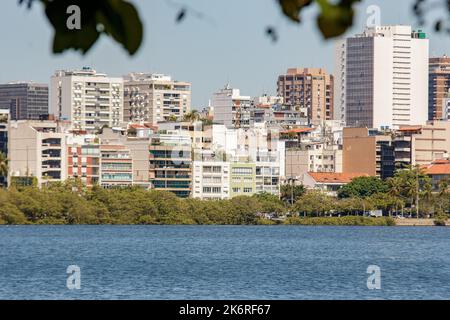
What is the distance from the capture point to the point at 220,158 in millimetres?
114250

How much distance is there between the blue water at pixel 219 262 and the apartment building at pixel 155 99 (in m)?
69.8

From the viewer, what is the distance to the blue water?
38.9m

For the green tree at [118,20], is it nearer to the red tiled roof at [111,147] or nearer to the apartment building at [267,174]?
the apartment building at [267,174]

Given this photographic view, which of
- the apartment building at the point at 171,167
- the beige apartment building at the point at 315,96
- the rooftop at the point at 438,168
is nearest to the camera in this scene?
the apartment building at the point at 171,167

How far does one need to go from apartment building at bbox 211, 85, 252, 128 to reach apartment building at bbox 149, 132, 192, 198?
45356mm

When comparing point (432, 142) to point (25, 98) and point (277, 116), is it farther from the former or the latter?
point (25, 98)

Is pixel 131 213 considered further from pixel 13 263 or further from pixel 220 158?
pixel 13 263

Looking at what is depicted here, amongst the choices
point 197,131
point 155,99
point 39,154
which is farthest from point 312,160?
point 155,99

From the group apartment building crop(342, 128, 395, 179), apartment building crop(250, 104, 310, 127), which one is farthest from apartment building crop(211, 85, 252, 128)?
apartment building crop(342, 128, 395, 179)

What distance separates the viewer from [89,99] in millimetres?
164375

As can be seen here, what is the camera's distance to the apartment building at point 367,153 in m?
125

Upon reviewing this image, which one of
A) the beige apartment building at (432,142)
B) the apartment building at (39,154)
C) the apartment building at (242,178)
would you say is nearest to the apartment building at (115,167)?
the apartment building at (39,154)

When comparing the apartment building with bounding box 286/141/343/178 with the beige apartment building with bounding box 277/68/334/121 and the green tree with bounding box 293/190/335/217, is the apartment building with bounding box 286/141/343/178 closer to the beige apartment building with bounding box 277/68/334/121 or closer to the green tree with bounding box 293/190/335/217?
the green tree with bounding box 293/190/335/217
